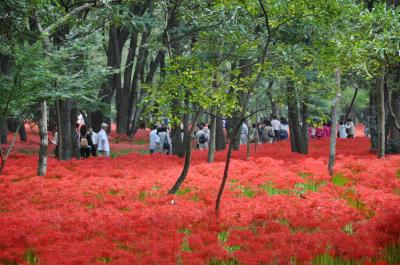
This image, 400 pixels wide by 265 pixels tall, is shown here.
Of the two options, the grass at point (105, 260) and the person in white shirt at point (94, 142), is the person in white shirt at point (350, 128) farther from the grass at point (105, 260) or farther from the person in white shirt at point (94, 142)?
the grass at point (105, 260)

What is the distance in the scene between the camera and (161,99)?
941cm

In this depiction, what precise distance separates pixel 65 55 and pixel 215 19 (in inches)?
174

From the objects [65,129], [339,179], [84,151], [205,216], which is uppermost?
[65,129]

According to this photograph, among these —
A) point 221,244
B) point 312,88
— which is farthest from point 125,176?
point 221,244

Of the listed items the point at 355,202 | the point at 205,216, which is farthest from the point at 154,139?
the point at 205,216

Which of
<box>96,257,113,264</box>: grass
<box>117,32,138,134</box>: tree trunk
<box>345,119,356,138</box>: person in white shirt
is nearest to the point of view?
<box>96,257,113,264</box>: grass

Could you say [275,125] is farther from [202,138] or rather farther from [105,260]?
[105,260]

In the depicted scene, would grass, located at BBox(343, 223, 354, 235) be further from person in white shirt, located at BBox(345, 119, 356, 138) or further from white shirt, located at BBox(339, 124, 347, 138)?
white shirt, located at BBox(339, 124, 347, 138)

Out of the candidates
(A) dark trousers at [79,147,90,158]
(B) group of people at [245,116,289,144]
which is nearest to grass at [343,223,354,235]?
(A) dark trousers at [79,147,90,158]

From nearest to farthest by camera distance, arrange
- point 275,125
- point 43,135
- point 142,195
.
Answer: point 142,195 → point 43,135 → point 275,125

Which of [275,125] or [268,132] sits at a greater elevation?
[275,125]

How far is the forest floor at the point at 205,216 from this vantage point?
21.1 ft

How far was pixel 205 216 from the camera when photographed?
873 centimetres

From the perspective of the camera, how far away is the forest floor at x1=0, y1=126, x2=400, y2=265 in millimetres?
6445
